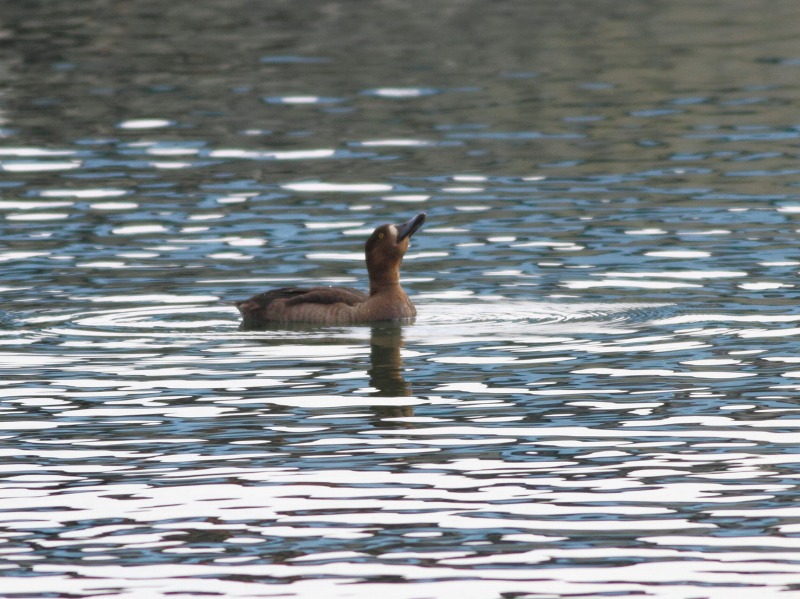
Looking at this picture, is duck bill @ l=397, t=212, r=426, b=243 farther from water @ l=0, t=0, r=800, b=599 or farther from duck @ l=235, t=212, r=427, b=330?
water @ l=0, t=0, r=800, b=599

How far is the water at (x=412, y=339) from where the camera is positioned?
10734 mm

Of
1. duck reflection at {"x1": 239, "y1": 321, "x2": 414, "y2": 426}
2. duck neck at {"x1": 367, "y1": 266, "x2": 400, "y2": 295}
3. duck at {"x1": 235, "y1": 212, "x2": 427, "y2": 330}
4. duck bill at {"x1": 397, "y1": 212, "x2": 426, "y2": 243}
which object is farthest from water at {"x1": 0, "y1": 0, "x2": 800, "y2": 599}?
duck bill at {"x1": 397, "y1": 212, "x2": 426, "y2": 243}

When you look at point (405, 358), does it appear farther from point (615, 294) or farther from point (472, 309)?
point (615, 294)

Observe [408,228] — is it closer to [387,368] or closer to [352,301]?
[352,301]

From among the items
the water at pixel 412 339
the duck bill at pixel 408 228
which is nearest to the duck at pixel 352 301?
the duck bill at pixel 408 228

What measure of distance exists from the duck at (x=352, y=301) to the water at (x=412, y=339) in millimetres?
190

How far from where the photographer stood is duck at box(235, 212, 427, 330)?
17594 mm

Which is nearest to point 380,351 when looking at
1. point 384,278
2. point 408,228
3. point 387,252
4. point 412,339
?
point 412,339

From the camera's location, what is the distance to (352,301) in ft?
58.5

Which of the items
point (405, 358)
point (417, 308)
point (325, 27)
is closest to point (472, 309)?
point (417, 308)

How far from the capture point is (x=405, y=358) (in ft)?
53.5

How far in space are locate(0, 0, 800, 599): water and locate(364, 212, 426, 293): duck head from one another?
55cm

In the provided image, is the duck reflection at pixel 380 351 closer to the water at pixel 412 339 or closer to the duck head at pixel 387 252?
the water at pixel 412 339

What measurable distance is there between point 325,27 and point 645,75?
12808mm
